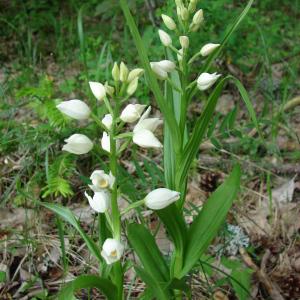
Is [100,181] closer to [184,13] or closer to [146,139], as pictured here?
[146,139]

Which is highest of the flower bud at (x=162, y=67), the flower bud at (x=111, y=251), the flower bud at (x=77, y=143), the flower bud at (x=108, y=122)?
the flower bud at (x=162, y=67)

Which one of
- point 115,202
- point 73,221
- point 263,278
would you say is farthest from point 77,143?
point 263,278

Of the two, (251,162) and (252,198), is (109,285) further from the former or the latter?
(251,162)

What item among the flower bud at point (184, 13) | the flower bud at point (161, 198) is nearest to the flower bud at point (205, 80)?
the flower bud at point (184, 13)

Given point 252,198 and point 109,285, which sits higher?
point 109,285

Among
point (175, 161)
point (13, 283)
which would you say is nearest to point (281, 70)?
point (175, 161)

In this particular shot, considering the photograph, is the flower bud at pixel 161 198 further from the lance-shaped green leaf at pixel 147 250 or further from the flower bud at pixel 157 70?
the flower bud at pixel 157 70

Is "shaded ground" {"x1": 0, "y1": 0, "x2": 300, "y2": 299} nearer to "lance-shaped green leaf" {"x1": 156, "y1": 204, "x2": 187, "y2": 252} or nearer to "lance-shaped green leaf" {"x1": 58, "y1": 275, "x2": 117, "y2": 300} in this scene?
"lance-shaped green leaf" {"x1": 156, "y1": 204, "x2": 187, "y2": 252}
